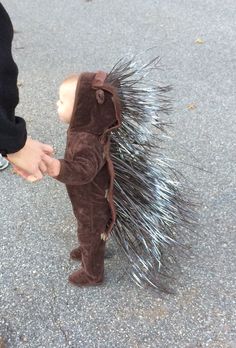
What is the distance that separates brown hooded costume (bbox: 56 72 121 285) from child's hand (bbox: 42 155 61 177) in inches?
0.6

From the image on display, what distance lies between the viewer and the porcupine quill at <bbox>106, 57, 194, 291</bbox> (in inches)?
70.7

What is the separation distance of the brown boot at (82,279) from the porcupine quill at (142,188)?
0.16 metres

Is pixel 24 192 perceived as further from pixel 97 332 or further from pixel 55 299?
pixel 97 332

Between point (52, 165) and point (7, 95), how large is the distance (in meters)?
0.26

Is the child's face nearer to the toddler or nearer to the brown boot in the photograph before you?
the toddler

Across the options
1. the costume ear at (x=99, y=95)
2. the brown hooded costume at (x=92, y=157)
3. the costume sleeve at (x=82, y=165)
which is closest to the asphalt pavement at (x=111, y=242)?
the brown hooded costume at (x=92, y=157)

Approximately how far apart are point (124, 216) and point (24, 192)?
35.5 inches

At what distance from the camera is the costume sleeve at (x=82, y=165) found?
157cm

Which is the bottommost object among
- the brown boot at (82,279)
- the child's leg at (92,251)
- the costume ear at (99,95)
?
the brown boot at (82,279)

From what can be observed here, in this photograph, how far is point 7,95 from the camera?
1.46 meters

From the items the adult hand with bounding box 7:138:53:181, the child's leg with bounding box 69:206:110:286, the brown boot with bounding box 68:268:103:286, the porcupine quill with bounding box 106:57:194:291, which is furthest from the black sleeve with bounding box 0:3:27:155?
the brown boot with bounding box 68:268:103:286

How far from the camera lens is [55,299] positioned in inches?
79.4

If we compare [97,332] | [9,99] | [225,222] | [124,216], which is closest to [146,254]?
[124,216]

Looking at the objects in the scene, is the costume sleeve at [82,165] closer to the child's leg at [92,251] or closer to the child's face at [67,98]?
the child's face at [67,98]
